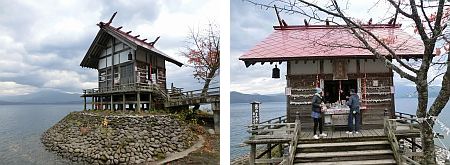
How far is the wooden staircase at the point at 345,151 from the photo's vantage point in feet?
9.83

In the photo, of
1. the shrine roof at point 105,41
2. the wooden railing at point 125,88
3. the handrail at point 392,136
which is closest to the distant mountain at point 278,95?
the handrail at point 392,136

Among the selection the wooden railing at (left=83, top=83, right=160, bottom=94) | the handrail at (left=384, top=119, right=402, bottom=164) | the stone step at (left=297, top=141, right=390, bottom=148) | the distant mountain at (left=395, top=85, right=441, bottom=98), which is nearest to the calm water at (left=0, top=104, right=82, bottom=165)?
the wooden railing at (left=83, top=83, right=160, bottom=94)

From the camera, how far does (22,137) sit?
2.30m

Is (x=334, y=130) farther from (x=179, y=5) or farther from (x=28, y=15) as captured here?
(x=28, y=15)

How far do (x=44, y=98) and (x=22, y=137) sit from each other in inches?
10.1

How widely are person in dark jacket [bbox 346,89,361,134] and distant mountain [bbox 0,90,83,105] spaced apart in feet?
6.79

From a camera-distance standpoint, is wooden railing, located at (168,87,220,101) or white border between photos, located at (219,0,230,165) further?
white border between photos, located at (219,0,230,165)

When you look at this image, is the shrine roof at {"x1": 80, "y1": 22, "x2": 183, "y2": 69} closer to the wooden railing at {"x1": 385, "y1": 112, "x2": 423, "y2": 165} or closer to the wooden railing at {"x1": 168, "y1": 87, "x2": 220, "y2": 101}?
the wooden railing at {"x1": 168, "y1": 87, "x2": 220, "y2": 101}

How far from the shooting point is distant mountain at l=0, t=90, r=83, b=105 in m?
2.31

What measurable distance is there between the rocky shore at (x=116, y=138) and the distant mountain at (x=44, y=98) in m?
0.09

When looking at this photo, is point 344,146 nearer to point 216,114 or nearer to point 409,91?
point 409,91

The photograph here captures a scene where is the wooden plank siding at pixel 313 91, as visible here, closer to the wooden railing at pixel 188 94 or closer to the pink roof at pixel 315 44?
the pink roof at pixel 315 44

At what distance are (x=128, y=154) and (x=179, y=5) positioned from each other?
1.09m

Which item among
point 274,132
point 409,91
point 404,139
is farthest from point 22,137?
point 404,139
